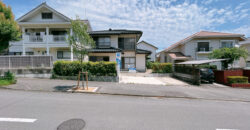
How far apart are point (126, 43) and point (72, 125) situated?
16.5 metres

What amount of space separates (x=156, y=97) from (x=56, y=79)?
9.21m

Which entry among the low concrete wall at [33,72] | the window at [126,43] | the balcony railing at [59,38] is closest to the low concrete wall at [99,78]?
the low concrete wall at [33,72]

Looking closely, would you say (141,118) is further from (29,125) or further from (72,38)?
(72,38)

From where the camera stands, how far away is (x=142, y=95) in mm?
6500

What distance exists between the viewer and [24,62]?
1008cm

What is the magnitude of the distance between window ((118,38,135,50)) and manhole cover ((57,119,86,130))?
15.8 m

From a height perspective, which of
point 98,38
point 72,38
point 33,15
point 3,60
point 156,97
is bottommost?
point 156,97

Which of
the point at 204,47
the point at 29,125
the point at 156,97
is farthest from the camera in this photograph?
the point at 204,47

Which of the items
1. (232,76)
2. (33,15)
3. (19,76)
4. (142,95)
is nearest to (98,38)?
(33,15)

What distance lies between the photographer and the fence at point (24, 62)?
9.86 m

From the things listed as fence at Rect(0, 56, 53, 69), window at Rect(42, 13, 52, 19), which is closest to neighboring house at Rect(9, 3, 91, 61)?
window at Rect(42, 13, 52, 19)

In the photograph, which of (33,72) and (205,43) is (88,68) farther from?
(205,43)

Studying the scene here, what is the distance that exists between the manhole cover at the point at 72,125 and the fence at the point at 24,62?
9215 millimetres

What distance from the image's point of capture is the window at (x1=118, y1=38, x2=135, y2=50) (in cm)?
1819
